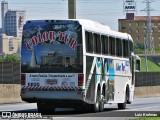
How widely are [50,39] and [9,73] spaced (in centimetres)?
1219

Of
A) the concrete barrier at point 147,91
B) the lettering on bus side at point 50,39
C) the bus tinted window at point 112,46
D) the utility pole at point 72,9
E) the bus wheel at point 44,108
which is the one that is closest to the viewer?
the lettering on bus side at point 50,39

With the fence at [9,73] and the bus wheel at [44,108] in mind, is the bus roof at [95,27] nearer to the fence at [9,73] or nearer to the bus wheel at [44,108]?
the bus wheel at [44,108]

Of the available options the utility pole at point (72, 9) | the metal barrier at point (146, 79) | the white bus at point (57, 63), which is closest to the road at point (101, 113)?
the white bus at point (57, 63)

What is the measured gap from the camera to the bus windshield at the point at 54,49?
26.4 meters

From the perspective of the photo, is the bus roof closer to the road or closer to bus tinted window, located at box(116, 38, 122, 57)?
bus tinted window, located at box(116, 38, 122, 57)

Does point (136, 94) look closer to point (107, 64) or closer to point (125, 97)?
point (125, 97)

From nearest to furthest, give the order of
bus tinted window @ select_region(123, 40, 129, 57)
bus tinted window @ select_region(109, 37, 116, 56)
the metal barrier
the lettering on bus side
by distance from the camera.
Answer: the lettering on bus side < bus tinted window @ select_region(109, 37, 116, 56) < bus tinted window @ select_region(123, 40, 129, 57) < the metal barrier

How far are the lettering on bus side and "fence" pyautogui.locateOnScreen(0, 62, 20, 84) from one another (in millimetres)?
10887

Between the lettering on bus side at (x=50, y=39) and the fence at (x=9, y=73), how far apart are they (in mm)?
10887

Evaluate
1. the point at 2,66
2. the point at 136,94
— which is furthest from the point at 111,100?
the point at 136,94

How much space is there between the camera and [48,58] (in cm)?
2652

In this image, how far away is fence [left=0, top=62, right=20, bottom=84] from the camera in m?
37.6

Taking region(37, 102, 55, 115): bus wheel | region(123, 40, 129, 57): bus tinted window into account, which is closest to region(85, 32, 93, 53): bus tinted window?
region(37, 102, 55, 115): bus wheel

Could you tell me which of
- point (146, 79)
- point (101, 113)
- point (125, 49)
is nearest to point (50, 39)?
point (101, 113)
